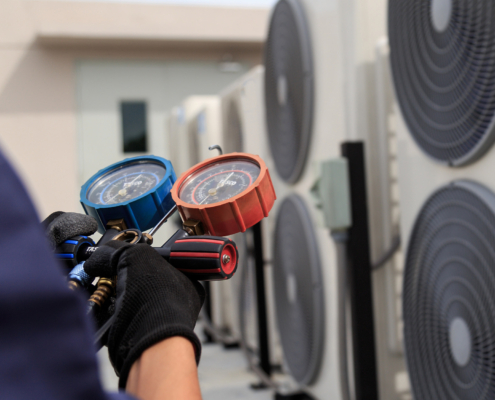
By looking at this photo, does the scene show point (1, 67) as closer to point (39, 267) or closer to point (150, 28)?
point (150, 28)

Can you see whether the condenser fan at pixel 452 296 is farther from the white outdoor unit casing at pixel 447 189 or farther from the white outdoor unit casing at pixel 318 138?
the white outdoor unit casing at pixel 318 138

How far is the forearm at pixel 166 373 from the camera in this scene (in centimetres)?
39

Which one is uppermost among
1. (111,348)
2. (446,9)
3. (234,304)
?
(446,9)

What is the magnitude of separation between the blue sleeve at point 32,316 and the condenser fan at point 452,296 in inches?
33.5

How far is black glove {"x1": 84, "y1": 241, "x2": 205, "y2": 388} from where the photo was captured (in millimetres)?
418

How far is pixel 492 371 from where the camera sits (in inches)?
35.5

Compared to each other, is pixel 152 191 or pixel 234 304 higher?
pixel 152 191

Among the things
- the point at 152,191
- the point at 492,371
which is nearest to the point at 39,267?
the point at 152,191

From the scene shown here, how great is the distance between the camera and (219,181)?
2.00ft

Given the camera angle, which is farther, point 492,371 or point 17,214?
point 492,371

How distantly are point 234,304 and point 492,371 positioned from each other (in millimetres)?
2391

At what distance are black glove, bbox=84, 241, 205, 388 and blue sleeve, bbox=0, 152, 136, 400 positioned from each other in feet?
0.54

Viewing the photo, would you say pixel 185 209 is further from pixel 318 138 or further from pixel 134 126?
pixel 134 126

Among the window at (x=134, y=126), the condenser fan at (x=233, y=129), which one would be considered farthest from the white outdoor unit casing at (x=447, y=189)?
the window at (x=134, y=126)
